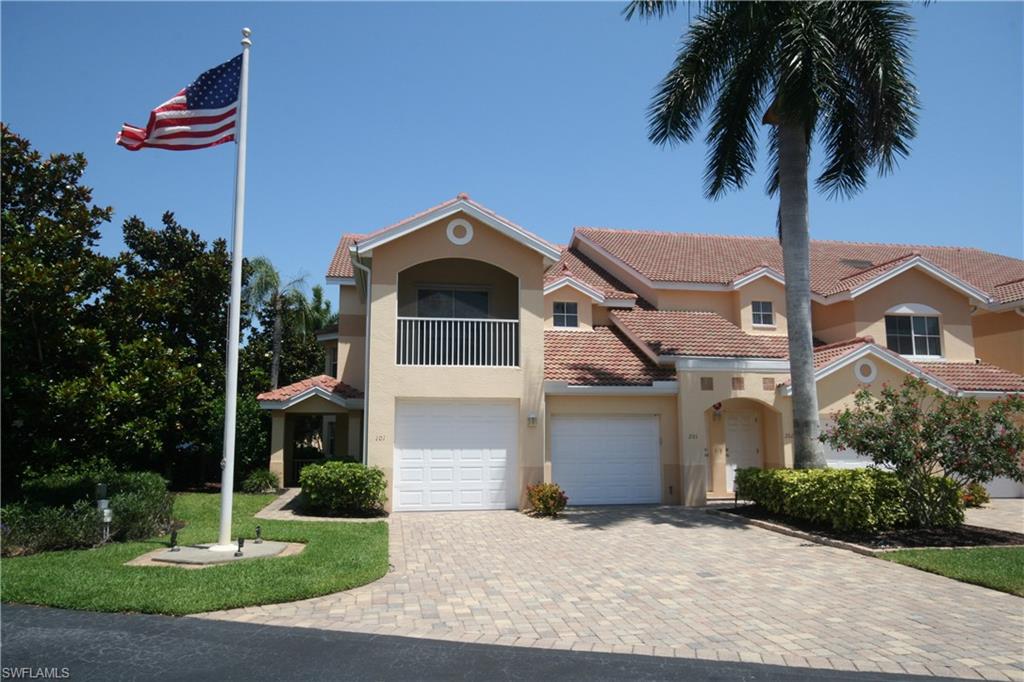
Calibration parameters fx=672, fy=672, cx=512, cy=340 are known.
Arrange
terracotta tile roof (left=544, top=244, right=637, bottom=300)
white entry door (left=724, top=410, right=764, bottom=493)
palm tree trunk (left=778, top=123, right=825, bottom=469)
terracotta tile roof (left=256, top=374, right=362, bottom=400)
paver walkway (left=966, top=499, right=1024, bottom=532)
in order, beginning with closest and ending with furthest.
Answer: paver walkway (left=966, top=499, right=1024, bottom=532)
palm tree trunk (left=778, top=123, right=825, bottom=469)
white entry door (left=724, top=410, right=764, bottom=493)
terracotta tile roof (left=256, top=374, right=362, bottom=400)
terracotta tile roof (left=544, top=244, right=637, bottom=300)

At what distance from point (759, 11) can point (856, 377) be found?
9.69m

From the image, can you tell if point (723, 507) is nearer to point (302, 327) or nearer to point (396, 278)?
point (396, 278)

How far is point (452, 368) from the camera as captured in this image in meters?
16.4

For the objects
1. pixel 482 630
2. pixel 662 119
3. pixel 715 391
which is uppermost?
pixel 662 119

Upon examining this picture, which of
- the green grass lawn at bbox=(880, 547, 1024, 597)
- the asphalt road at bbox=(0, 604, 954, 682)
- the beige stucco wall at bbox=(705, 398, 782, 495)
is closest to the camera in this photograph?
the asphalt road at bbox=(0, 604, 954, 682)

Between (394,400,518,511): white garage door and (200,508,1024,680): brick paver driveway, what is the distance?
3.88 m

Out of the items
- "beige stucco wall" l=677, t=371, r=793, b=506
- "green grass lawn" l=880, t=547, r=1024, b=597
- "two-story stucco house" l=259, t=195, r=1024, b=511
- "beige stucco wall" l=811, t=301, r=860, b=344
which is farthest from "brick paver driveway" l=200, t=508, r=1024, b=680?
"beige stucco wall" l=811, t=301, r=860, b=344

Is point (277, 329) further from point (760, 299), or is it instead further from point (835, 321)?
point (835, 321)

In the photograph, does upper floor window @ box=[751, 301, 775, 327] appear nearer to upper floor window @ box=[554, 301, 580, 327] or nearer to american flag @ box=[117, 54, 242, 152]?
upper floor window @ box=[554, 301, 580, 327]

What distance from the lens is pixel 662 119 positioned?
16.2 metres

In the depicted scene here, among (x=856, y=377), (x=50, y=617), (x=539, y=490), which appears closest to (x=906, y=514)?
(x=856, y=377)

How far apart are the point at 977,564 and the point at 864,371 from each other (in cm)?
884

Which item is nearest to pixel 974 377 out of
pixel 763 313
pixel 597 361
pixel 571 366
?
pixel 763 313

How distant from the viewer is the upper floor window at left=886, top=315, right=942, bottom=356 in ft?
72.0
